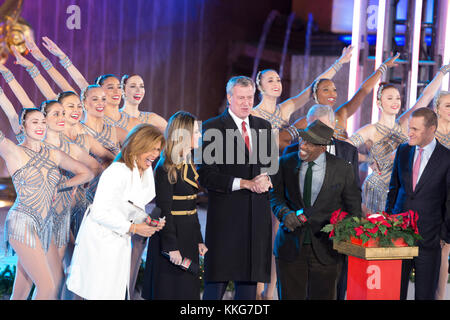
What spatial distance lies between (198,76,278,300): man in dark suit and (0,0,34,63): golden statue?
3.80 metres

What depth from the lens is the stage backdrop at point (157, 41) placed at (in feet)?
25.1

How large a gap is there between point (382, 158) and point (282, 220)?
2211 mm

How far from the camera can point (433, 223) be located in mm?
4441

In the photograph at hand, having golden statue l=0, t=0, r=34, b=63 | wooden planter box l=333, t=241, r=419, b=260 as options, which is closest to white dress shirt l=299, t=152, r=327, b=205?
wooden planter box l=333, t=241, r=419, b=260

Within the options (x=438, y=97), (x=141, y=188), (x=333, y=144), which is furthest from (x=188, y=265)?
(x=438, y=97)

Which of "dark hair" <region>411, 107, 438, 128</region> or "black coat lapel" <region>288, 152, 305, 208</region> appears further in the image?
"dark hair" <region>411, 107, 438, 128</region>

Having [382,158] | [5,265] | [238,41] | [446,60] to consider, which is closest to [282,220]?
[382,158]

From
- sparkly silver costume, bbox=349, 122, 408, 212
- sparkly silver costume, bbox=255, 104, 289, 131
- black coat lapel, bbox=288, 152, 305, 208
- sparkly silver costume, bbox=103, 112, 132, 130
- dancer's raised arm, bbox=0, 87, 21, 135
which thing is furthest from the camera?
sparkly silver costume, bbox=349, 122, 408, 212

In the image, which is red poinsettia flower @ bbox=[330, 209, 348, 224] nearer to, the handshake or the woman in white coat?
the handshake

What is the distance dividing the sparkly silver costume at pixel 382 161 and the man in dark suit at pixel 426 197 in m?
1.33

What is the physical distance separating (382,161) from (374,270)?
92.4 inches

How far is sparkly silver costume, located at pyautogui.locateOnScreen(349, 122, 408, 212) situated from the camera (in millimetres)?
5891
